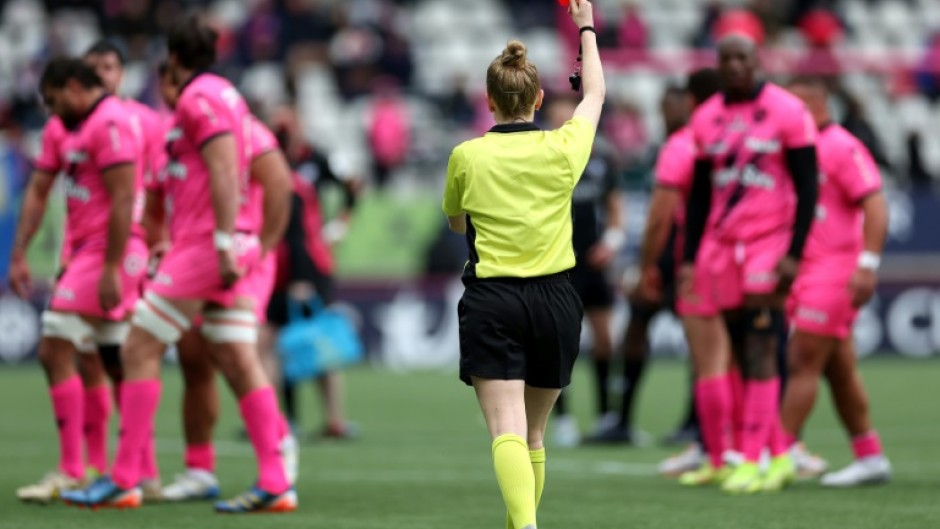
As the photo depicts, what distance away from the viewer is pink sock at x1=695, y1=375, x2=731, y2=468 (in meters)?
10.8

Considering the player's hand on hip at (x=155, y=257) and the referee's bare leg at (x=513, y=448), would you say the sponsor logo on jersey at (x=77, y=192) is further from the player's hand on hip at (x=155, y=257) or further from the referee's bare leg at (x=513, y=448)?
the referee's bare leg at (x=513, y=448)

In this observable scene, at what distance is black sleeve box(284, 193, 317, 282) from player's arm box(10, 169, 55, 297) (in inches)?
175

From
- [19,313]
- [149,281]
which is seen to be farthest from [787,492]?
[19,313]

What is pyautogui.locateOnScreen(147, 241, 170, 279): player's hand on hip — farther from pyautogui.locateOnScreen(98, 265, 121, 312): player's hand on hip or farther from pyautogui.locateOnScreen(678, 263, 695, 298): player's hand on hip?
pyautogui.locateOnScreen(678, 263, 695, 298): player's hand on hip

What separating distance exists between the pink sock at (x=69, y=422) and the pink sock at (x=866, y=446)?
183 inches

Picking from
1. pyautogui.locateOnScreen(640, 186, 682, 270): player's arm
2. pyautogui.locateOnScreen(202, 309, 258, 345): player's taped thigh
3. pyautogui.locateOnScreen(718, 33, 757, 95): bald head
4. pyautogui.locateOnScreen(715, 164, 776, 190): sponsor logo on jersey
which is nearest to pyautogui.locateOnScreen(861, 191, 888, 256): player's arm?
pyautogui.locateOnScreen(715, 164, 776, 190): sponsor logo on jersey

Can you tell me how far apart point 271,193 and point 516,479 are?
307 centimetres

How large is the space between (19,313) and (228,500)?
1287cm

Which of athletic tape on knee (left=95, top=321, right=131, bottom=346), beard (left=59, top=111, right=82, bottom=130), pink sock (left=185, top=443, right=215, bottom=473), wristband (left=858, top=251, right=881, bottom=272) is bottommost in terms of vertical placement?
pink sock (left=185, top=443, right=215, bottom=473)

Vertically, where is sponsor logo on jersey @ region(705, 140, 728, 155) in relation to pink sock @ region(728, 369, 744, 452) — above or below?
above

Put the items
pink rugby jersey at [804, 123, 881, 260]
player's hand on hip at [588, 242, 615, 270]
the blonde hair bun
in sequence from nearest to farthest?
the blonde hair bun
pink rugby jersey at [804, 123, 881, 260]
player's hand on hip at [588, 242, 615, 270]

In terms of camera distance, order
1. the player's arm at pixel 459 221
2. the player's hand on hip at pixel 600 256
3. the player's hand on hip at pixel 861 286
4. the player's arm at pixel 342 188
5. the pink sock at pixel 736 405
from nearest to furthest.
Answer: the player's arm at pixel 459 221
the player's hand on hip at pixel 861 286
the pink sock at pixel 736 405
the player's hand on hip at pixel 600 256
the player's arm at pixel 342 188

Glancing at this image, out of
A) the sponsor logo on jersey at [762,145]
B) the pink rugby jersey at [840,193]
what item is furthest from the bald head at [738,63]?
the pink rugby jersey at [840,193]

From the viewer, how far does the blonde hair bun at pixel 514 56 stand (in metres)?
7.32
